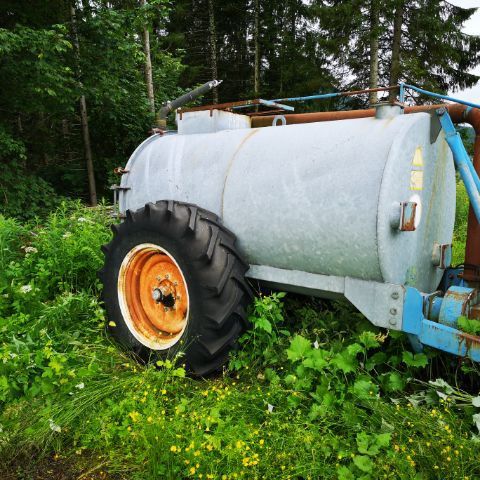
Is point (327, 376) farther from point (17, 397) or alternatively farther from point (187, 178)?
point (17, 397)

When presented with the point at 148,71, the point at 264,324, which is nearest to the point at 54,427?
the point at 264,324

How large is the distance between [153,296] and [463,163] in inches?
79.7

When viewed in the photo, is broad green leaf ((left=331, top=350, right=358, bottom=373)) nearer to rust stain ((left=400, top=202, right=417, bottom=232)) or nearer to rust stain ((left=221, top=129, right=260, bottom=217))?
rust stain ((left=400, top=202, right=417, bottom=232))

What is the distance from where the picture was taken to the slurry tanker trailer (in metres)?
2.31

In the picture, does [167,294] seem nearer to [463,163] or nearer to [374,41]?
[463,163]

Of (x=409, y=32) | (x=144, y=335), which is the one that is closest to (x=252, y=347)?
(x=144, y=335)

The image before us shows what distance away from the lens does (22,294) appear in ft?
12.0

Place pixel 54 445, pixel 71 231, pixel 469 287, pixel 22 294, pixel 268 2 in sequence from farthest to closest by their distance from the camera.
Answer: pixel 268 2
pixel 71 231
pixel 22 294
pixel 469 287
pixel 54 445

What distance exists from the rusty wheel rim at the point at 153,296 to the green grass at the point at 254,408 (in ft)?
0.71

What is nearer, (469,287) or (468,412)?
(468,412)

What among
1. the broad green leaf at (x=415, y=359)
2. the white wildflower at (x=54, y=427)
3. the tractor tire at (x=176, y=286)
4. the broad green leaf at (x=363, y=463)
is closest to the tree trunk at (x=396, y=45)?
the tractor tire at (x=176, y=286)

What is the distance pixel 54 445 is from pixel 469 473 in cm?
202

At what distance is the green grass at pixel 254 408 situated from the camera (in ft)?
6.70

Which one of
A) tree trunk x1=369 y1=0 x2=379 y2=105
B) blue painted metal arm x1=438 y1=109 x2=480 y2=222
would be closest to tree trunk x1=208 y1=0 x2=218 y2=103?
tree trunk x1=369 y1=0 x2=379 y2=105
